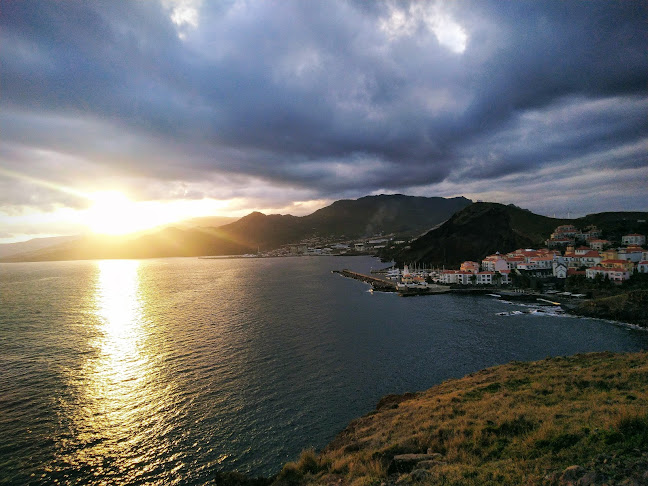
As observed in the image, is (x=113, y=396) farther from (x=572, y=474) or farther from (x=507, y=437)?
(x=572, y=474)

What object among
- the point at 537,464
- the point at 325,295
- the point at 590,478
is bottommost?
the point at 325,295

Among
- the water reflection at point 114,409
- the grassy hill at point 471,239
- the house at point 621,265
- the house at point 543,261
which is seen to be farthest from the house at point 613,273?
the water reflection at point 114,409

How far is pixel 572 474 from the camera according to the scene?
8.82 m

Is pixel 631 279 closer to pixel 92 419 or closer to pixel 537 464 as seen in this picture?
pixel 537 464

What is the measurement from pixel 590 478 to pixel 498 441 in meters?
4.35

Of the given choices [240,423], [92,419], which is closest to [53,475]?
[92,419]

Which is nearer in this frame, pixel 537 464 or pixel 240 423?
pixel 537 464

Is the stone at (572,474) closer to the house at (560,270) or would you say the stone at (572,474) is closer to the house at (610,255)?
the house at (560,270)

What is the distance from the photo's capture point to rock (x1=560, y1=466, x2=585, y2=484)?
865 centimetres

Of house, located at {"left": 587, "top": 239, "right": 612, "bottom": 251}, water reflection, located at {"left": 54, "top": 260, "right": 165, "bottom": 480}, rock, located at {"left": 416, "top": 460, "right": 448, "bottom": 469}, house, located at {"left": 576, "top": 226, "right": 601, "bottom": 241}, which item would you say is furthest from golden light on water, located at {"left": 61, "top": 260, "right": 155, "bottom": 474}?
house, located at {"left": 576, "top": 226, "right": 601, "bottom": 241}

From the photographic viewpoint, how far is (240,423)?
21500mm

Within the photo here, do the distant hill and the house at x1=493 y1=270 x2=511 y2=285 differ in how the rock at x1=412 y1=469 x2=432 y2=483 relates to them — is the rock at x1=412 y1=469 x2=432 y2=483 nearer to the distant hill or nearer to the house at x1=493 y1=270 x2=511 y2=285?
the house at x1=493 y1=270 x2=511 y2=285

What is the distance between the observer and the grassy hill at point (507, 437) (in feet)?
31.4

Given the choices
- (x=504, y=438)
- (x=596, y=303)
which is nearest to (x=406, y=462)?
(x=504, y=438)
